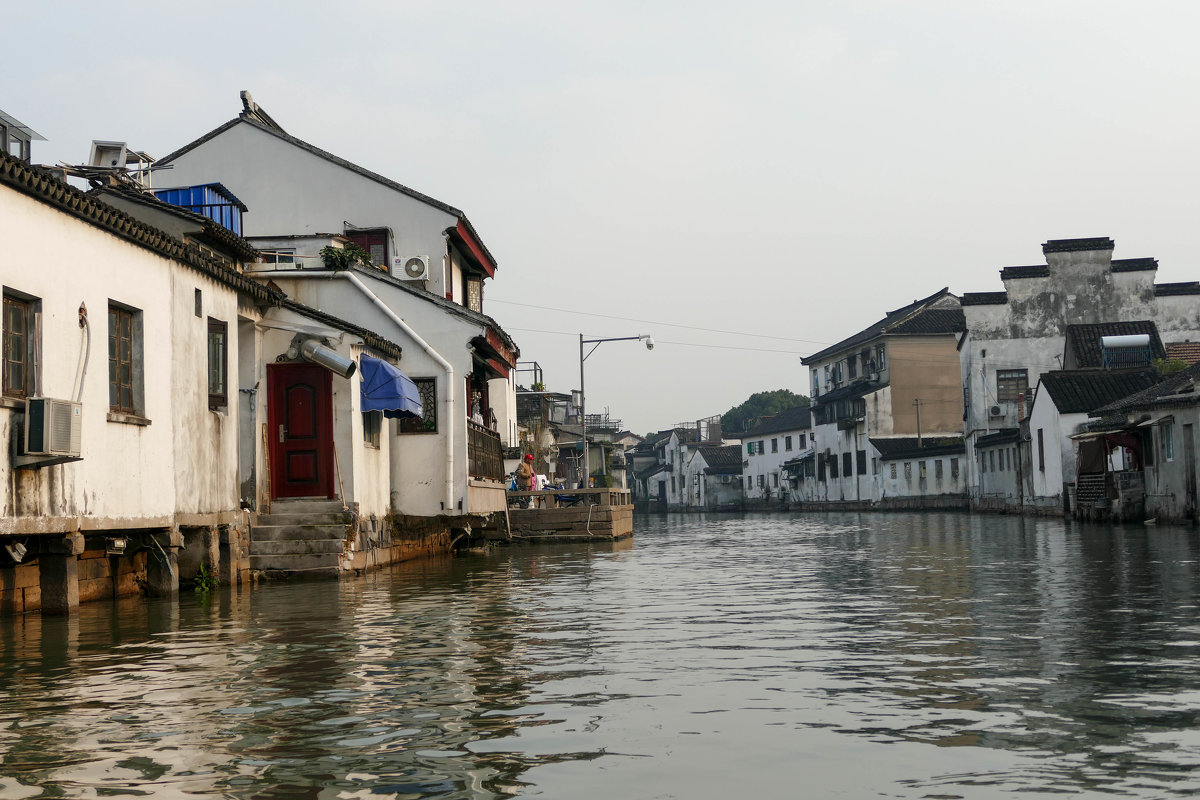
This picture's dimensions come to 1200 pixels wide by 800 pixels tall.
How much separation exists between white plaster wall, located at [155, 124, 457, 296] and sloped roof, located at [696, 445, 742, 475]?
258 feet

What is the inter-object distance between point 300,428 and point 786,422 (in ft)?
252

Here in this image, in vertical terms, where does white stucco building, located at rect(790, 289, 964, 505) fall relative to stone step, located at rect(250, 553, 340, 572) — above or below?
above

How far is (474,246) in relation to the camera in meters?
31.4

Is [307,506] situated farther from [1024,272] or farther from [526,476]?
[1024,272]

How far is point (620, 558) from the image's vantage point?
25141 millimetres

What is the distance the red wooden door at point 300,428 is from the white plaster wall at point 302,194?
804 centimetres

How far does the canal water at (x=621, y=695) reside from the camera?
5.43 metres

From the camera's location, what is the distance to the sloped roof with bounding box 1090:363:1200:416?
3145 cm

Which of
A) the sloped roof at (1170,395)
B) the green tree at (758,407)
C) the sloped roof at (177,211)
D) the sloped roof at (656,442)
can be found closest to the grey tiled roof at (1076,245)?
the sloped roof at (1170,395)

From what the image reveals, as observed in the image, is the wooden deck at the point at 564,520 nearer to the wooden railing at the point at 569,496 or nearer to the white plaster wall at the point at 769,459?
the wooden railing at the point at 569,496

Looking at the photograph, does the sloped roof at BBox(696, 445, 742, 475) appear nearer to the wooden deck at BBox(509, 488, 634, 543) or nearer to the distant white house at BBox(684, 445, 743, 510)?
the distant white house at BBox(684, 445, 743, 510)

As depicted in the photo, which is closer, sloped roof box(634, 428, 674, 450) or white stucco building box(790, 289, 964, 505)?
white stucco building box(790, 289, 964, 505)

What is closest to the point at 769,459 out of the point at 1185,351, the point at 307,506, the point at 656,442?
the point at 656,442

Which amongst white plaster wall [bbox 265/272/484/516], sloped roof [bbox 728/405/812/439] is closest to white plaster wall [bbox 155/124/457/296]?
white plaster wall [bbox 265/272/484/516]
